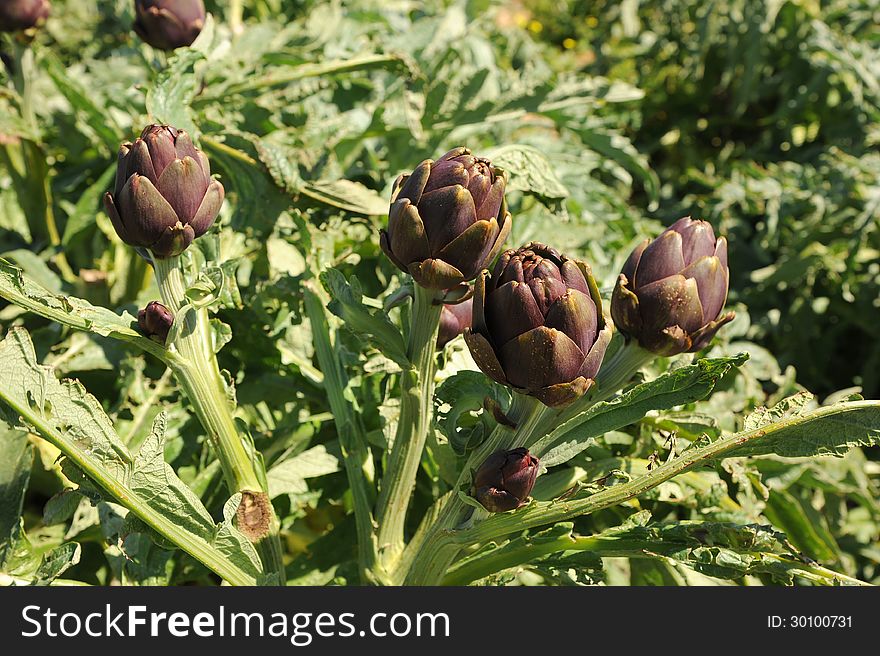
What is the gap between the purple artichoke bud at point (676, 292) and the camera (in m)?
0.49

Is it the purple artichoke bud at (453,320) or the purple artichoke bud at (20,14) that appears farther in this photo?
the purple artichoke bud at (20,14)

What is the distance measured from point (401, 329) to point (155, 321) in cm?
20

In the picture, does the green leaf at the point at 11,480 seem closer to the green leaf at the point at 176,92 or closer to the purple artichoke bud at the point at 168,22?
the green leaf at the point at 176,92

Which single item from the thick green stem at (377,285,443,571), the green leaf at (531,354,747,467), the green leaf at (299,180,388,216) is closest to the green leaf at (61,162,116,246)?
the green leaf at (299,180,388,216)

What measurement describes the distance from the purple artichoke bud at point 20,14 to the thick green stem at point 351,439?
17.4 inches

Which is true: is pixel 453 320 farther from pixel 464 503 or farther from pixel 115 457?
pixel 115 457

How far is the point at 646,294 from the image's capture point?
0.49 meters

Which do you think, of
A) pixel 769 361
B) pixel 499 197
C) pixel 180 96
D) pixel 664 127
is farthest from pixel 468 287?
pixel 664 127

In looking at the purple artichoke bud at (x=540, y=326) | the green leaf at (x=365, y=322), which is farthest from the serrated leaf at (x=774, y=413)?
the green leaf at (x=365, y=322)

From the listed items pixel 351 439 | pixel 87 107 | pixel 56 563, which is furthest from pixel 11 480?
pixel 87 107

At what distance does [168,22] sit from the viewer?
2.70 ft

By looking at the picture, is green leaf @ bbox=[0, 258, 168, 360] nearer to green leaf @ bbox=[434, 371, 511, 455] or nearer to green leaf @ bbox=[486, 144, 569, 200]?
green leaf @ bbox=[434, 371, 511, 455]

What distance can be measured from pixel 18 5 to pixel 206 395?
0.53 m

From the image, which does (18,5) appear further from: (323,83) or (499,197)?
(499,197)
